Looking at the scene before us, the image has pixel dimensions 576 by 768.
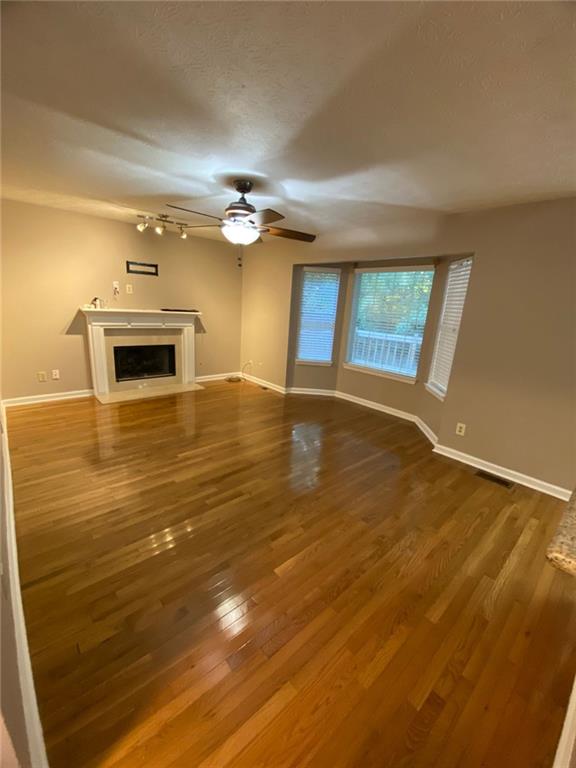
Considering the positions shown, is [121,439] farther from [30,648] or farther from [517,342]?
[517,342]

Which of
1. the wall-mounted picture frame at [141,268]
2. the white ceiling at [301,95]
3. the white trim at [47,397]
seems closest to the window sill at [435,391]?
the white ceiling at [301,95]

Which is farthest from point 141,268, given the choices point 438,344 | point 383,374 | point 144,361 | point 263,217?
point 438,344

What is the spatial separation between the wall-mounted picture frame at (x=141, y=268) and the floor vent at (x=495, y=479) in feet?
16.5

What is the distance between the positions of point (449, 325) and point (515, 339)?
2.94 ft

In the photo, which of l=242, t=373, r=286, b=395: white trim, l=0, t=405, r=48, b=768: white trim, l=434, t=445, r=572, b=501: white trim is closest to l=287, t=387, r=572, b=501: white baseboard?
l=434, t=445, r=572, b=501: white trim

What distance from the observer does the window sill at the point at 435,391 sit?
3637 millimetres

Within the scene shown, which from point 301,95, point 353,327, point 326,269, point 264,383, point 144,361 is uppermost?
point 301,95

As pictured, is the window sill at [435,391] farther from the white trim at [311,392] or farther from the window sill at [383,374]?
the white trim at [311,392]

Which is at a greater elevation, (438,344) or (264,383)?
(438,344)

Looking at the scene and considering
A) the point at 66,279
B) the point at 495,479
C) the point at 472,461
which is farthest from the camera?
the point at 66,279

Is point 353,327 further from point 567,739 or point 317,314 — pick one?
point 567,739

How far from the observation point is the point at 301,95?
1.46 m

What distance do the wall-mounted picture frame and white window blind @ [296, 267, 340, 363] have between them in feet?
7.57

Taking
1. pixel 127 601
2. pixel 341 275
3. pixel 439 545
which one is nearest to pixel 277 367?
pixel 341 275
